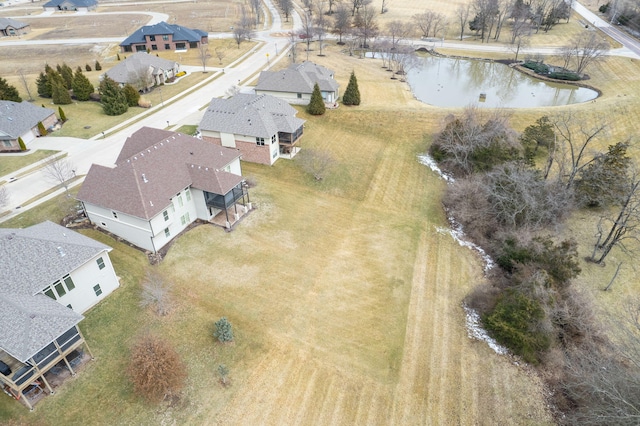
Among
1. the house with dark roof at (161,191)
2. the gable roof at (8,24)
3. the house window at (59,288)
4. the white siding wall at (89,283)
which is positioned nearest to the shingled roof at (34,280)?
the house window at (59,288)

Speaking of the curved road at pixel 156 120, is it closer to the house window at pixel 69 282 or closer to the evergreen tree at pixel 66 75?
the house window at pixel 69 282

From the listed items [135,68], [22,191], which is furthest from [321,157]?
[135,68]

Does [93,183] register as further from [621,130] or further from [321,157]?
[621,130]

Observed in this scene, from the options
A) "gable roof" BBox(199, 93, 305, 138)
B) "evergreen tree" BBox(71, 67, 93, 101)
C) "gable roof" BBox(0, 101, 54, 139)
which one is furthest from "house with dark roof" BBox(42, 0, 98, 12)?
"gable roof" BBox(199, 93, 305, 138)

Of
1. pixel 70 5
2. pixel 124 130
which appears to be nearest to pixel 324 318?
pixel 124 130

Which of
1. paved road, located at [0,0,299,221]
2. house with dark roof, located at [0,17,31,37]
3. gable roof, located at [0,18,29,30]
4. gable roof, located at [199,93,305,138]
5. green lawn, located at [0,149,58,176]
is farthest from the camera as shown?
house with dark roof, located at [0,17,31,37]

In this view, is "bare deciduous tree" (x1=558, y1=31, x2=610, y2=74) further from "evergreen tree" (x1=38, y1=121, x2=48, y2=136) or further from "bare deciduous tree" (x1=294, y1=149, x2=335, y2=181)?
"evergreen tree" (x1=38, y1=121, x2=48, y2=136)
